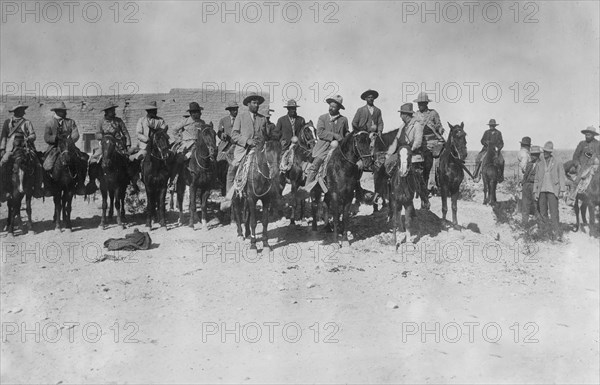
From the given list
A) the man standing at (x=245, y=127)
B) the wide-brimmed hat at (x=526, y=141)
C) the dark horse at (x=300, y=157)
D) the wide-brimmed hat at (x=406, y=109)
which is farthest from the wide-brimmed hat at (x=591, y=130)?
the man standing at (x=245, y=127)

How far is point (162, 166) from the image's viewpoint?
11.9 metres

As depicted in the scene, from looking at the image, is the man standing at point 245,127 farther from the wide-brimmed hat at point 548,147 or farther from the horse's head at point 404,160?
the wide-brimmed hat at point 548,147

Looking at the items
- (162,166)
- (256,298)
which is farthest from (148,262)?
(162,166)

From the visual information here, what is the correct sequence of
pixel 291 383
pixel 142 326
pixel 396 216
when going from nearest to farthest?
pixel 291 383 → pixel 142 326 → pixel 396 216

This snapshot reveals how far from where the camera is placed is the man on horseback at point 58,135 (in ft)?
37.3

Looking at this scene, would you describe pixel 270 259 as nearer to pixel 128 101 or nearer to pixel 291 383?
pixel 291 383

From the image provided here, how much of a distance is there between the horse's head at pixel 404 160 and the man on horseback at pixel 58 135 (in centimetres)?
699

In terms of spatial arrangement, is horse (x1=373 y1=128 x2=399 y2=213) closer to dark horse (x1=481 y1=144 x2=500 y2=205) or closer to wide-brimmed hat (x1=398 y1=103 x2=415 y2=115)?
wide-brimmed hat (x1=398 y1=103 x2=415 y2=115)

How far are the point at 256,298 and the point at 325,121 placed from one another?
4.39 m

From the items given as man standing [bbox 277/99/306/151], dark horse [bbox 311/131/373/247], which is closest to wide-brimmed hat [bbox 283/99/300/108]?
man standing [bbox 277/99/306/151]

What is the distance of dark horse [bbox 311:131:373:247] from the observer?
9461 mm

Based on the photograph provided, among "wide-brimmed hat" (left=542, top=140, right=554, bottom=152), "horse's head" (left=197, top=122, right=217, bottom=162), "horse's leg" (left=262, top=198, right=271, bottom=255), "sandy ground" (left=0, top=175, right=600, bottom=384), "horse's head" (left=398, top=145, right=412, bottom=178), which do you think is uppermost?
"horse's head" (left=197, top=122, right=217, bottom=162)

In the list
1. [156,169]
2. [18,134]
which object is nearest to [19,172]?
[18,134]

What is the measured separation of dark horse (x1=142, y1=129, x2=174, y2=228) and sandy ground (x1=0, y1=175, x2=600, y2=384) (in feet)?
5.56
